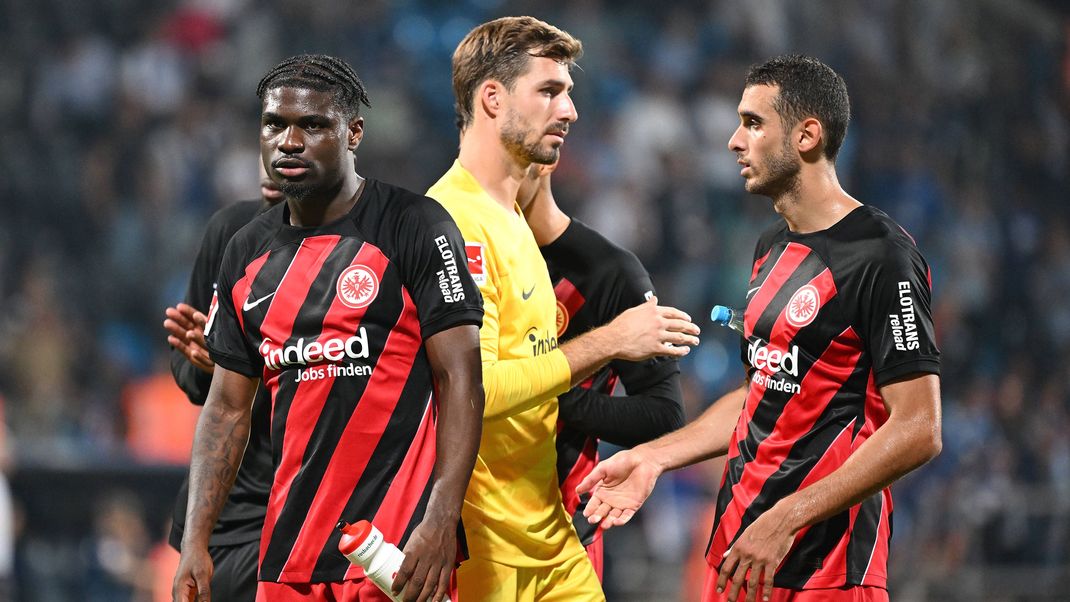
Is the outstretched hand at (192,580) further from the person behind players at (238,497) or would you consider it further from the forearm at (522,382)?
the forearm at (522,382)

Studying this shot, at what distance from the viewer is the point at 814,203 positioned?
13.7 ft

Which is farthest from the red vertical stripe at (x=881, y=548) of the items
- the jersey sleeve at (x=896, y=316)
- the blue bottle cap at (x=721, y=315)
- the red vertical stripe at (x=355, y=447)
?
the red vertical stripe at (x=355, y=447)

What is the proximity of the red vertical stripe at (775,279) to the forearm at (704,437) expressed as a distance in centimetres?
36

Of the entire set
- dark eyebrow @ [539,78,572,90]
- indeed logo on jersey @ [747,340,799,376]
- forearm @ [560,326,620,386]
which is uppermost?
dark eyebrow @ [539,78,572,90]

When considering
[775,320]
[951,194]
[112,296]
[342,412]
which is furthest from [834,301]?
[951,194]

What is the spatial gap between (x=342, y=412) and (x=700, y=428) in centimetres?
133

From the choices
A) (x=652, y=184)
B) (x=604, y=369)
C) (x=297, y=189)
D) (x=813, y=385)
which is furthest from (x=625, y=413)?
(x=652, y=184)

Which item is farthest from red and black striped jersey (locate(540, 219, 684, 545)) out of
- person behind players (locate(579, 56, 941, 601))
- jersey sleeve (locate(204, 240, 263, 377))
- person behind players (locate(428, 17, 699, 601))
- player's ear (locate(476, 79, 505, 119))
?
jersey sleeve (locate(204, 240, 263, 377))

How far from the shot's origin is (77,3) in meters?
13.1

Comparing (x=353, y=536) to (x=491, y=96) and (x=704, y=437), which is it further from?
(x=491, y=96)

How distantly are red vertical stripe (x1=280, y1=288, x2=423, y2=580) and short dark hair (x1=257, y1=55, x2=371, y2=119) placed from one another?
1.90ft

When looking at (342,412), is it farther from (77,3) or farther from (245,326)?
(77,3)

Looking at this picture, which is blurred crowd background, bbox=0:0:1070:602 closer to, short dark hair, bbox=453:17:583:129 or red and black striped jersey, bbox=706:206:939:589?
short dark hair, bbox=453:17:583:129

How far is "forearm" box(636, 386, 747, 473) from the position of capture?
176 inches
